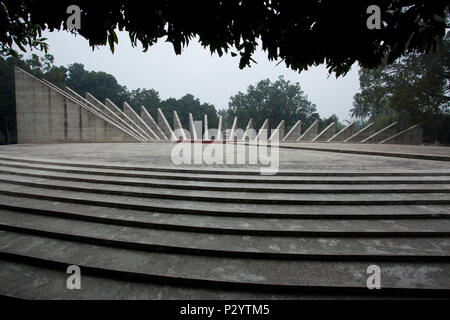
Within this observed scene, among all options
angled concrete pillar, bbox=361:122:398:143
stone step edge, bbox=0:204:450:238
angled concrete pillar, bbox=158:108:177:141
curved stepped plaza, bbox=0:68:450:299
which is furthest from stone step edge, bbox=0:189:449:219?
angled concrete pillar, bbox=361:122:398:143

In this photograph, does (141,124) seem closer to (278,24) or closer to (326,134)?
(326,134)

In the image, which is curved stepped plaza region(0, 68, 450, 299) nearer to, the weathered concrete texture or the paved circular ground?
the paved circular ground

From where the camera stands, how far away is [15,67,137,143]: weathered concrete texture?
44.4 ft

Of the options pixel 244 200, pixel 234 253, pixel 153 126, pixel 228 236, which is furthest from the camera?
pixel 153 126

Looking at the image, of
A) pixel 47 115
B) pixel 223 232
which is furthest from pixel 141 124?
pixel 223 232

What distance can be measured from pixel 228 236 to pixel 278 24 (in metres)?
2.37

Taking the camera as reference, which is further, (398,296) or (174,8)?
(398,296)

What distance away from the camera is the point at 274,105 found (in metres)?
38.9

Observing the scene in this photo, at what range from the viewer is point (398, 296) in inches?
74.0

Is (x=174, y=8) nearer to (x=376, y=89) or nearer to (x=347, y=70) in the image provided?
(x=347, y=70)

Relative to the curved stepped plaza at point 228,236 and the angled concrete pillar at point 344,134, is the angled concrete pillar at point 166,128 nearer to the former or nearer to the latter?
the angled concrete pillar at point 344,134

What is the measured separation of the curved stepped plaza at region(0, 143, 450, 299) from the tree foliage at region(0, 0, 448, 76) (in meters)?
2.00
